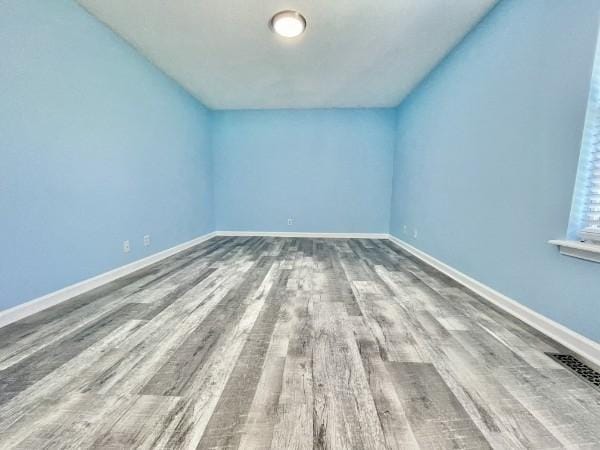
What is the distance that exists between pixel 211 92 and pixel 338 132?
2309mm

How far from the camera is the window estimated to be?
1324 mm

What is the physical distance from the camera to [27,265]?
167cm

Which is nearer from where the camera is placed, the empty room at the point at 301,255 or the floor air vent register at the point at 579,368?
the empty room at the point at 301,255

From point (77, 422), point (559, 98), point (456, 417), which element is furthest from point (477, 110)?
point (77, 422)

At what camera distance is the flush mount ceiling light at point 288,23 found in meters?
2.10

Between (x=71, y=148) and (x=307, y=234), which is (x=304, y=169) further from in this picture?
(x=71, y=148)

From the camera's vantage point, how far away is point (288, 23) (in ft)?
7.13

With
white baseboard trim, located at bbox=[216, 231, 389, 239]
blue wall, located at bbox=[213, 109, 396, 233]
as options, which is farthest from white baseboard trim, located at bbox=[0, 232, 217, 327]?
blue wall, located at bbox=[213, 109, 396, 233]

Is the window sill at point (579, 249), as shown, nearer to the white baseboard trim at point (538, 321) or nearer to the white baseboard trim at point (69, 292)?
the white baseboard trim at point (538, 321)

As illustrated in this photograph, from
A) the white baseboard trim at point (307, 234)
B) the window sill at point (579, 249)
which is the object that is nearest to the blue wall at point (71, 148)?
the white baseboard trim at point (307, 234)

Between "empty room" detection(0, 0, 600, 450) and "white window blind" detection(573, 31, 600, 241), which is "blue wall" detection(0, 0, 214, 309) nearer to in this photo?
"empty room" detection(0, 0, 600, 450)

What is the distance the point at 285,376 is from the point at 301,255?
2325 millimetres

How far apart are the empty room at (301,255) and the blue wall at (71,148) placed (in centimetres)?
2

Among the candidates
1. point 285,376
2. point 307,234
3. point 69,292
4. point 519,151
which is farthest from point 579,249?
point 307,234
